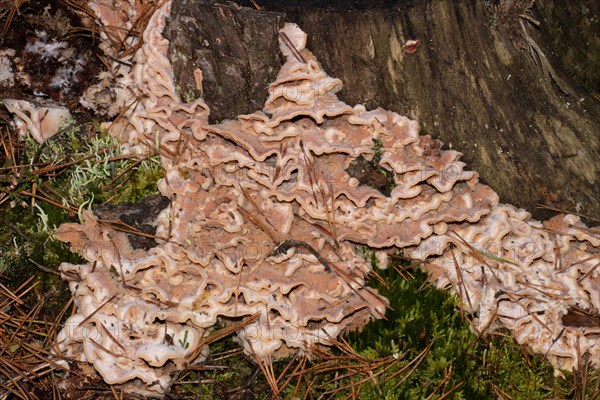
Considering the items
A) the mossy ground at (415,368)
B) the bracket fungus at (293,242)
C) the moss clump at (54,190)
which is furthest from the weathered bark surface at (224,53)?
the mossy ground at (415,368)

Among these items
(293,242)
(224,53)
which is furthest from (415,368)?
(224,53)

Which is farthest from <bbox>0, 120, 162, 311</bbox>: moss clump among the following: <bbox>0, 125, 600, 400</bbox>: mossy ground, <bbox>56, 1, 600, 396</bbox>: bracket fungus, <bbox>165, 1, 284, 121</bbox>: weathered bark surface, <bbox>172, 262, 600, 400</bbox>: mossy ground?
<bbox>172, 262, 600, 400</bbox>: mossy ground

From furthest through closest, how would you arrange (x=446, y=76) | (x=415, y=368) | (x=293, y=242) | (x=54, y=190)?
(x=54, y=190) < (x=446, y=76) < (x=293, y=242) < (x=415, y=368)

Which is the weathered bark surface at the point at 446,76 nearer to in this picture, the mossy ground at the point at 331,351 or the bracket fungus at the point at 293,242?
the bracket fungus at the point at 293,242

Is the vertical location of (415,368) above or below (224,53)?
A: below

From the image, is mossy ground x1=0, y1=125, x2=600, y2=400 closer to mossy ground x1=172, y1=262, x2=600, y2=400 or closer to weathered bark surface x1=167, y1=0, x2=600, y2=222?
mossy ground x1=172, y1=262, x2=600, y2=400

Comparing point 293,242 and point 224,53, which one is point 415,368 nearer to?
point 293,242

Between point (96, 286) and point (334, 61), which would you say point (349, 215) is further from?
point (96, 286)
